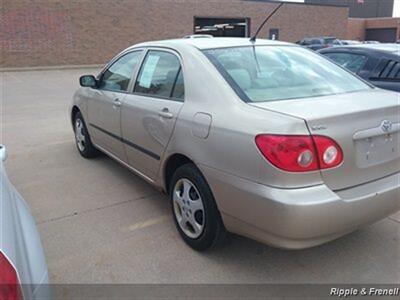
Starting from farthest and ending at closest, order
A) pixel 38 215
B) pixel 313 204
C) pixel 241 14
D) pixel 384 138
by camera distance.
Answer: pixel 241 14 → pixel 38 215 → pixel 384 138 → pixel 313 204

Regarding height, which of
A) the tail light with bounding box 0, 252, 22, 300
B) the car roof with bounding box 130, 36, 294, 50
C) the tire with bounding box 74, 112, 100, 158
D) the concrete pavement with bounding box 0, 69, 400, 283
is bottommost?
the concrete pavement with bounding box 0, 69, 400, 283

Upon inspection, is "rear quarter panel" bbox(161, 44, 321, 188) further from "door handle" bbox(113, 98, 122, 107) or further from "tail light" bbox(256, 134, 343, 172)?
"door handle" bbox(113, 98, 122, 107)

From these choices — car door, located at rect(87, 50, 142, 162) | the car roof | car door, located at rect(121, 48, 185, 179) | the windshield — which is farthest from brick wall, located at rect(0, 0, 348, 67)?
the windshield

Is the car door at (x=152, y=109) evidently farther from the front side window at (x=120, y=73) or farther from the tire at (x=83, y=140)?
the tire at (x=83, y=140)

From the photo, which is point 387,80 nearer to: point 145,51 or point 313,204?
point 145,51

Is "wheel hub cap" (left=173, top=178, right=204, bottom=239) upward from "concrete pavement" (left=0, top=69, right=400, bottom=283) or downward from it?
upward

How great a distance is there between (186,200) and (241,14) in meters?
28.2

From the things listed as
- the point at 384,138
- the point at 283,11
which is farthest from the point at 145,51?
the point at 283,11

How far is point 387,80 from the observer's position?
5156mm

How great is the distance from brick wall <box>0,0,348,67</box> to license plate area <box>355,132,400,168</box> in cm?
2191

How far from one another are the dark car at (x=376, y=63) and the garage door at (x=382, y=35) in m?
47.2

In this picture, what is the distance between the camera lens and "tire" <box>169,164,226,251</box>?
2.76 m

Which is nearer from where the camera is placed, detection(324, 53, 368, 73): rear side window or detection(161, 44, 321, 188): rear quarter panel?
detection(161, 44, 321, 188): rear quarter panel

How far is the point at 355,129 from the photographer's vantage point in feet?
7.74
